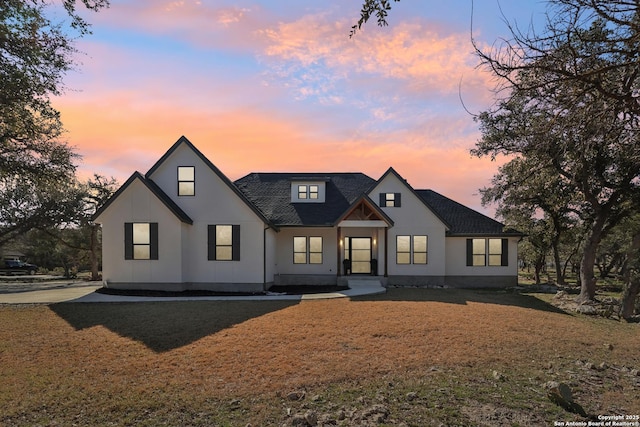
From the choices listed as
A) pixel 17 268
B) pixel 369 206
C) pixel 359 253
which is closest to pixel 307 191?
pixel 369 206

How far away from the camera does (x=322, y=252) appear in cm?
2178

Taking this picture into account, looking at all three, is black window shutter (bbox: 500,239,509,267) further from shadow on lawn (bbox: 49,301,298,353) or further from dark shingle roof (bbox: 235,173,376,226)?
shadow on lawn (bbox: 49,301,298,353)

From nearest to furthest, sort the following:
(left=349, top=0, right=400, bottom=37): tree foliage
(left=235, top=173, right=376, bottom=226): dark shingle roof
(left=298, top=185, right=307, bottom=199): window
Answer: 1. (left=349, top=0, right=400, bottom=37): tree foliage
2. (left=235, top=173, right=376, bottom=226): dark shingle roof
3. (left=298, top=185, right=307, bottom=199): window

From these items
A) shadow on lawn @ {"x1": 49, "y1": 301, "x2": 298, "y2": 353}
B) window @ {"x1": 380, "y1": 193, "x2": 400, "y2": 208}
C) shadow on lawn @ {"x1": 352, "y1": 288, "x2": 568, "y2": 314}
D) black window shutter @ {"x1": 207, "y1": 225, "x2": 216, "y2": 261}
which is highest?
window @ {"x1": 380, "y1": 193, "x2": 400, "y2": 208}

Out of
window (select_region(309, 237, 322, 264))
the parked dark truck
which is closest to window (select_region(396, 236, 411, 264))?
window (select_region(309, 237, 322, 264))

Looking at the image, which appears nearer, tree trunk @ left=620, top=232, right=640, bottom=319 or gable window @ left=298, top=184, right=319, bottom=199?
tree trunk @ left=620, top=232, right=640, bottom=319

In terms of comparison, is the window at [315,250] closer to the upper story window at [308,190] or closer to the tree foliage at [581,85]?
the upper story window at [308,190]

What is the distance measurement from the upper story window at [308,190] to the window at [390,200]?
12.3 ft

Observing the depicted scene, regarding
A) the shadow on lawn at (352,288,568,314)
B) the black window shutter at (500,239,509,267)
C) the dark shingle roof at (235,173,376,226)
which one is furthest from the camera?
the black window shutter at (500,239,509,267)

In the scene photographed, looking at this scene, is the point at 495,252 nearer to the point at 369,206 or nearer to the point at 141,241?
the point at 369,206

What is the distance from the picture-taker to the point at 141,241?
17.6m

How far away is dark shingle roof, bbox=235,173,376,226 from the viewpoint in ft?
71.7

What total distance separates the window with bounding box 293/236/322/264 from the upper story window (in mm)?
2845

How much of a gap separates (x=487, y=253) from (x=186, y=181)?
17346 mm
